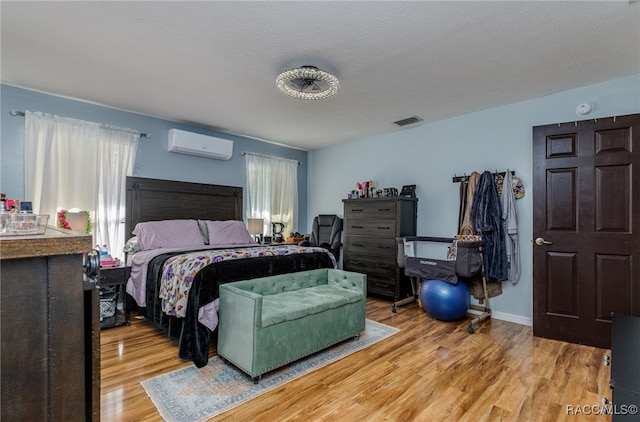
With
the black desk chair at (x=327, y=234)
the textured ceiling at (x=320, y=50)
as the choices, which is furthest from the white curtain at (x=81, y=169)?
the black desk chair at (x=327, y=234)

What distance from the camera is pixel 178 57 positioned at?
256cm

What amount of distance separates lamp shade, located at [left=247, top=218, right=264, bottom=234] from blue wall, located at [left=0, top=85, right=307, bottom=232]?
640 mm

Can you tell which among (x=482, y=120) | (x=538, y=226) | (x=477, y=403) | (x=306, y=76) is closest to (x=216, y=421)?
(x=477, y=403)

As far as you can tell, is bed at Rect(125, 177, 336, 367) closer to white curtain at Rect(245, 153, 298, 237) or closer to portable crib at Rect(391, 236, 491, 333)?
white curtain at Rect(245, 153, 298, 237)

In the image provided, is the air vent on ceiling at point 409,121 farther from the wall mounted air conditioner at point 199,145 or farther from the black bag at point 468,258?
the wall mounted air conditioner at point 199,145

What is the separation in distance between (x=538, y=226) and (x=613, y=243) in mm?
548

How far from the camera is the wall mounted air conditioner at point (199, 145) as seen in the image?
4121 millimetres

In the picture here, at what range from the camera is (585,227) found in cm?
282

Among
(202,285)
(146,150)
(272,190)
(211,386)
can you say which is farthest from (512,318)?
(146,150)

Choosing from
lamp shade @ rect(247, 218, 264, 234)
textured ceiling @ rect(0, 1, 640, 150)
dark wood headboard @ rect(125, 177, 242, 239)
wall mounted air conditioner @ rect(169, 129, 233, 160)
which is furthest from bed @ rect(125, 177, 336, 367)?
textured ceiling @ rect(0, 1, 640, 150)

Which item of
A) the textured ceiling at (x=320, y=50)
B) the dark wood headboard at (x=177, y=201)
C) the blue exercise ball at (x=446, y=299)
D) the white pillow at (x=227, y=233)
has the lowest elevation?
the blue exercise ball at (x=446, y=299)

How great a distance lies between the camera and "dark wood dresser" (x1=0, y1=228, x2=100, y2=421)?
73 centimetres

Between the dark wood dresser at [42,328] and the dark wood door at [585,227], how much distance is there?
139 inches

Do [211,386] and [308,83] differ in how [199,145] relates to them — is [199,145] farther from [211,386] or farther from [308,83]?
[211,386]
